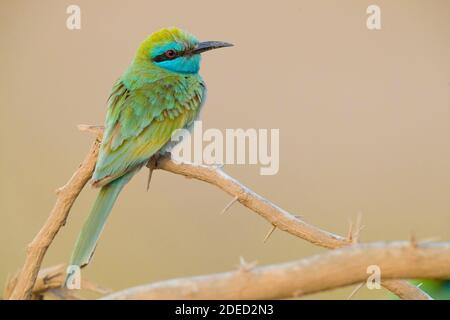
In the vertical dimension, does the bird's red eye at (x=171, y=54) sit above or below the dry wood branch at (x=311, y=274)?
above

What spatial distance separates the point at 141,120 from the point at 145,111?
1.9 inches

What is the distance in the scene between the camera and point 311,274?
1.28 meters

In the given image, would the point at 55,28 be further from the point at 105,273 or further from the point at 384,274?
the point at 384,274

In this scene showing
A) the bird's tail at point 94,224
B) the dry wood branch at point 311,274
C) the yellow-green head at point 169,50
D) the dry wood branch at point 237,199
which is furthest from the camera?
the yellow-green head at point 169,50

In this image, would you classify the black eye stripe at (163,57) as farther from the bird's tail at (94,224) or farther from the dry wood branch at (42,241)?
the dry wood branch at (42,241)

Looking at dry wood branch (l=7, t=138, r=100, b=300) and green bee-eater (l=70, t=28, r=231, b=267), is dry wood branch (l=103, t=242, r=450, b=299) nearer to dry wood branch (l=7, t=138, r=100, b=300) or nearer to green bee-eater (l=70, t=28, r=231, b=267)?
dry wood branch (l=7, t=138, r=100, b=300)

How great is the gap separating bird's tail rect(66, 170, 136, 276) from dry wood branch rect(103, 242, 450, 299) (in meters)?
0.87

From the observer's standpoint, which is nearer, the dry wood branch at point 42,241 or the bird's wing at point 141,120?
the dry wood branch at point 42,241

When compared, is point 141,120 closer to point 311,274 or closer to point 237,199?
point 237,199

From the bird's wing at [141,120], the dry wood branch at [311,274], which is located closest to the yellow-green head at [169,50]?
the bird's wing at [141,120]

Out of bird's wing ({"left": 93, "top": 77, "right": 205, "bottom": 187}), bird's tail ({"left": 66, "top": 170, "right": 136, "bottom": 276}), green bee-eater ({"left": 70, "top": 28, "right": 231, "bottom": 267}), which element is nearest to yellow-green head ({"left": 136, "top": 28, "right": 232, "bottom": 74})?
green bee-eater ({"left": 70, "top": 28, "right": 231, "bottom": 267})

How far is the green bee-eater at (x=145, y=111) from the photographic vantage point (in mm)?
2287
